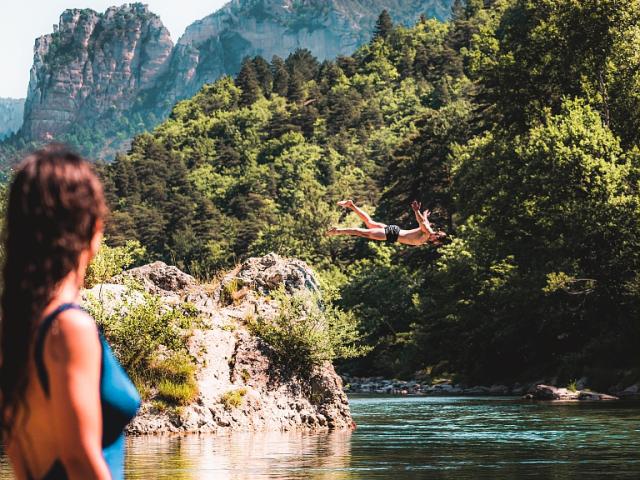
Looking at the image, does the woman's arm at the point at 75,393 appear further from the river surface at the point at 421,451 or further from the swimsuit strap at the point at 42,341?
the river surface at the point at 421,451

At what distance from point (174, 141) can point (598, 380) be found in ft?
442

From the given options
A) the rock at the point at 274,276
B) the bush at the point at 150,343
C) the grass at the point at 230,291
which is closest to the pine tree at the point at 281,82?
the rock at the point at 274,276

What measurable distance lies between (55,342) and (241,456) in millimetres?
15339

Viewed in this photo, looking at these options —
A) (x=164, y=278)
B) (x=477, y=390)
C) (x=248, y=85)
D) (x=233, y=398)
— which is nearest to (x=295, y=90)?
(x=248, y=85)

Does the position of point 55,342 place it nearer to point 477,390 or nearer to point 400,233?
point 400,233

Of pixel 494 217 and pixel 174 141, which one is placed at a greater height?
pixel 174 141

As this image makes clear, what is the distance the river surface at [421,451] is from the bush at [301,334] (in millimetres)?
1686

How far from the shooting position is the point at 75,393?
3447 millimetres

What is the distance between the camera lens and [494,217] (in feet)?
168

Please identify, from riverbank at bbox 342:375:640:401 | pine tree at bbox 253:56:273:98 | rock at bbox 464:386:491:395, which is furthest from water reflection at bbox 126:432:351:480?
pine tree at bbox 253:56:273:98

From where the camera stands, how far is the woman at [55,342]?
11.4 feet

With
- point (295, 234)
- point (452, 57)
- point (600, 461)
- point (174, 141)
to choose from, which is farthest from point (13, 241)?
point (174, 141)

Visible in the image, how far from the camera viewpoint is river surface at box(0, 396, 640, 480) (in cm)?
1602

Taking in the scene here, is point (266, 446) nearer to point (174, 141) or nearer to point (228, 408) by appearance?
point (228, 408)
